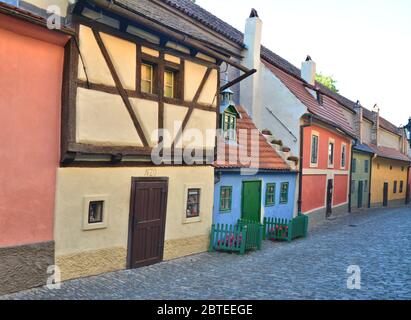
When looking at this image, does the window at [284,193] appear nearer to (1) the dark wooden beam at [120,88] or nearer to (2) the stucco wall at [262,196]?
(2) the stucco wall at [262,196]

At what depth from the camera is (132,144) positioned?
955 centimetres

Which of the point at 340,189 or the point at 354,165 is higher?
the point at 354,165

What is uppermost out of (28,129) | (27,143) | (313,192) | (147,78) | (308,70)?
(308,70)

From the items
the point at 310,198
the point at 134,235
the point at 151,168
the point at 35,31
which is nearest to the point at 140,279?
the point at 134,235

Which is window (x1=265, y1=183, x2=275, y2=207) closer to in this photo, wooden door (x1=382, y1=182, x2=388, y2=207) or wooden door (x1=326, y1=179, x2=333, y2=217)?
wooden door (x1=326, y1=179, x2=333, y2=217)

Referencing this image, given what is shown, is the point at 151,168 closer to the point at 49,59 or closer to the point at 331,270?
the point at 49,59

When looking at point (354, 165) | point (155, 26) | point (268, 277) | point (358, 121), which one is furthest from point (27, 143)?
point (358, 121)

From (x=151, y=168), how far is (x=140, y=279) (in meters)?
Result: 2.70

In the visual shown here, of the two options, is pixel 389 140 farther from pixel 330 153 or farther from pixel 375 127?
pixel 330 153

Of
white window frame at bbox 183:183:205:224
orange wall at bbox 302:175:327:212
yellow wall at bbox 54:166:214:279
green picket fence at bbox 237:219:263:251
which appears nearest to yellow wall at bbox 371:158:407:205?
orange wall at bbox 302:175:327:212

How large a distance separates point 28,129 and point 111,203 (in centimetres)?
255

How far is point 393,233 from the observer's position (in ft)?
57.6

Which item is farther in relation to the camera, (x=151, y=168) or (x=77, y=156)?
(x=151, y=168)

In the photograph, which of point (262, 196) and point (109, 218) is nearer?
point (109, 218)
